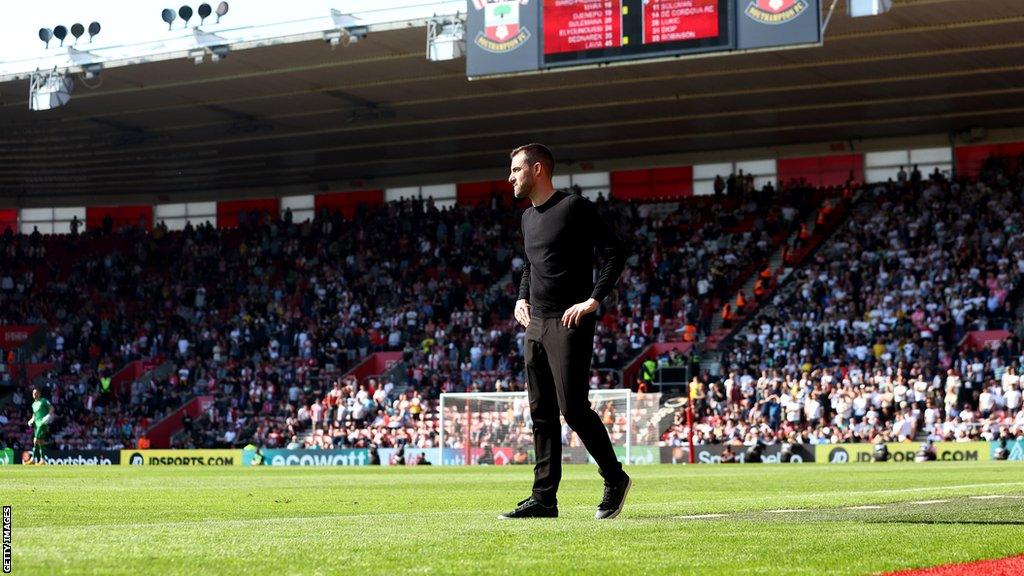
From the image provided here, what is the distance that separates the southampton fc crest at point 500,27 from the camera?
3062 centimetres

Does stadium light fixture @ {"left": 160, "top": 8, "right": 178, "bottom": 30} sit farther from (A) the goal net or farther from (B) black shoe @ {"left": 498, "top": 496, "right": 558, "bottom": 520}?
(B) black shoe @ {"left": 498, "top": 496, "right": 558, "bottom": 520}

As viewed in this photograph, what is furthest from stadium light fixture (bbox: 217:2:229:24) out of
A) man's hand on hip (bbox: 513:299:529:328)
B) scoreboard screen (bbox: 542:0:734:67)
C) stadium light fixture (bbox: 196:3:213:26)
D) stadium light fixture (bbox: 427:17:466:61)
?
man's hand on hip (bbox: 513:299:529:328)

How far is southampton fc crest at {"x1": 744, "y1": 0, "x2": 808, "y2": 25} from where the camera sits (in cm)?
2817

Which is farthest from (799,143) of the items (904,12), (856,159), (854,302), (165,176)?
(165,176)

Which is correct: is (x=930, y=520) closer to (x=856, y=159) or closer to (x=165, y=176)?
(x=856, y=159)

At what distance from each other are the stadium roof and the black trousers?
27106 millimetres

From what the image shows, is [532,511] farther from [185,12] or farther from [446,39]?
[185,12]

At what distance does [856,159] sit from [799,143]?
202 cm

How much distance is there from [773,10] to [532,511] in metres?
21.8

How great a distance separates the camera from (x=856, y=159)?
161 ft

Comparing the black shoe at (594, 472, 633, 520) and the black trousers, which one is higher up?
the black trousers

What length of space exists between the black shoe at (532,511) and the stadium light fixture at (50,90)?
110ft

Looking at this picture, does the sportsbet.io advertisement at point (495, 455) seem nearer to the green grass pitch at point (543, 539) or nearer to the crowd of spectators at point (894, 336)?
the crowd of spectators at point (894, 336)

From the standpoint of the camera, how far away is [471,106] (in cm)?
4472
